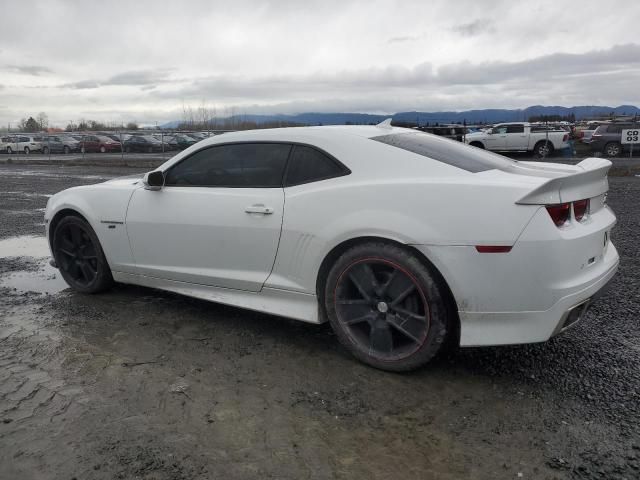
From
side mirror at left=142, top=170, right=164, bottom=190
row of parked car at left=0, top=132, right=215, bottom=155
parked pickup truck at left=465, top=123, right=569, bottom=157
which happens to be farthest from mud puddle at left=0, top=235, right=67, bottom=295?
row of parked car at left=0, top=132, right=215, bottom=155

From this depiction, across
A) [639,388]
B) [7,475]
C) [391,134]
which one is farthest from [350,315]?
[7,475]

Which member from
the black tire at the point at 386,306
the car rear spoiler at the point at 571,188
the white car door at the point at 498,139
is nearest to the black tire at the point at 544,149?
the white car door at the point at 498,139

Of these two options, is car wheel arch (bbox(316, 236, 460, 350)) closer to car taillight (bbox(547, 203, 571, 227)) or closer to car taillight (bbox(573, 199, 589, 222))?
car taillight (bbox(547, 203, 571, 227))

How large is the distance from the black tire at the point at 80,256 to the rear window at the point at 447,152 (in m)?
2.73

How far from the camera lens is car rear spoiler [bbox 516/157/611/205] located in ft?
9.81

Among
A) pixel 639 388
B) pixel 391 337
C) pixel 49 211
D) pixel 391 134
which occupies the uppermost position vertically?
pixel 391 134

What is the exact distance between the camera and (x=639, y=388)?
315 cm

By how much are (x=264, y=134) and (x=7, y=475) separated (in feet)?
8.74

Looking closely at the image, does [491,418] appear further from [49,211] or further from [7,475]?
[49,211]

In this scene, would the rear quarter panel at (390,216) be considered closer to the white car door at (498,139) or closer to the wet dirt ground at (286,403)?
the wet dirt ground at (286,403)

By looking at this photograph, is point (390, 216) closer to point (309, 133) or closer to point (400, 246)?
point (400, 246)

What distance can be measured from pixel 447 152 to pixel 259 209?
1328 millimetres

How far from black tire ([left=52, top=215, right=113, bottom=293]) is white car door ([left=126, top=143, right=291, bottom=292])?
0.54 meters

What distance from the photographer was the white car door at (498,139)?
2533 cm
